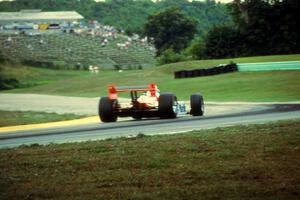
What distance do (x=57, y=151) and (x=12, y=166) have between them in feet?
6.39

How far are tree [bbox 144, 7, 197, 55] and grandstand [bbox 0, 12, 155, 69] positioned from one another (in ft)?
29.7

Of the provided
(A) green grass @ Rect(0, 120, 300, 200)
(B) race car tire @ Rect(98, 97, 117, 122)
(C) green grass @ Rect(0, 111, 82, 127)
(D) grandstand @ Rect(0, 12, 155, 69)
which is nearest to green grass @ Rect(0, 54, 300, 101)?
(C) green grass @ Rect(0, 111, 82, 127)

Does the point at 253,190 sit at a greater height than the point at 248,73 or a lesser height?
greater

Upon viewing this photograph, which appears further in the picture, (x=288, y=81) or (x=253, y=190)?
(x=288, y=81)

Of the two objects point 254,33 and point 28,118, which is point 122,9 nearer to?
point 254,33

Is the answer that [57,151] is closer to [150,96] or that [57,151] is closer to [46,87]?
[150,96]

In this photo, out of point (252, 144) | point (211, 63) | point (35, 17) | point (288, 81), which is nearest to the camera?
point (252, 144)

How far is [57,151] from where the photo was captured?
591 inches

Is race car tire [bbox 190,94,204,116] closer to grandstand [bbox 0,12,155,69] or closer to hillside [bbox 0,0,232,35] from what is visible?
grandstand [bbox 0,12,155,69]

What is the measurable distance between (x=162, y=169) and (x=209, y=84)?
37.1 metres

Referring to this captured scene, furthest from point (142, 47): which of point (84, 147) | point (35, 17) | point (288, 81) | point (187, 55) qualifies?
point (84, 147)

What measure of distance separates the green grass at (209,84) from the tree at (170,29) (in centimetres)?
4693

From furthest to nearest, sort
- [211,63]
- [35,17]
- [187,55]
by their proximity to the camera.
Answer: [35,17]
[187,55]
[211,63]

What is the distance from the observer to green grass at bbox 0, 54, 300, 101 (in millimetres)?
40031
